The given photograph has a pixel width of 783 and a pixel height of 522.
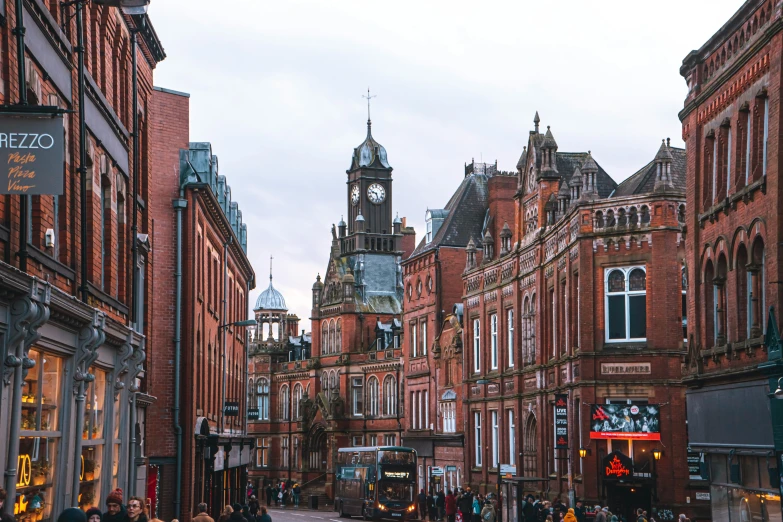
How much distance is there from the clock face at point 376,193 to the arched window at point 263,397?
1970 centimetres

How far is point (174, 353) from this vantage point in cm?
3412

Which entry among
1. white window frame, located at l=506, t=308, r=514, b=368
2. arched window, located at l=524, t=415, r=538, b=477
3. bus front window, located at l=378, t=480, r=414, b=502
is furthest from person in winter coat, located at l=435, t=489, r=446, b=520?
arched window, located at l=524, t=415, r=538, b=477

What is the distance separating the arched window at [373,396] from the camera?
9750 cm

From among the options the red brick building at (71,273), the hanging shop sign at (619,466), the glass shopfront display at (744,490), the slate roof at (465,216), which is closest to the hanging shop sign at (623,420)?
the hanging shop sign at (619,466)

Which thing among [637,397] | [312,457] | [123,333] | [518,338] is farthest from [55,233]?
[312,457]

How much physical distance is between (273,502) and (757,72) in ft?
250

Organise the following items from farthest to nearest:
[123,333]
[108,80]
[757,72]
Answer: [757,72]
[108,80]
[123,333]

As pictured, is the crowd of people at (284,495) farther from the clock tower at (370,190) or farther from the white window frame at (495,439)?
the white window frame at (495,439)

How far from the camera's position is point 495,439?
5597 centimetres

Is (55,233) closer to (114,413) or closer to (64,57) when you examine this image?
(64,57)

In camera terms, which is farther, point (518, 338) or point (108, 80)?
point (518, 338)

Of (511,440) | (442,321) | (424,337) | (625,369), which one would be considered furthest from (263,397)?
(625,369)

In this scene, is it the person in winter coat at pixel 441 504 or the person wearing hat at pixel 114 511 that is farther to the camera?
the person in winter coat at pixel 441 504

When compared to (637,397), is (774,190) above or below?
above
